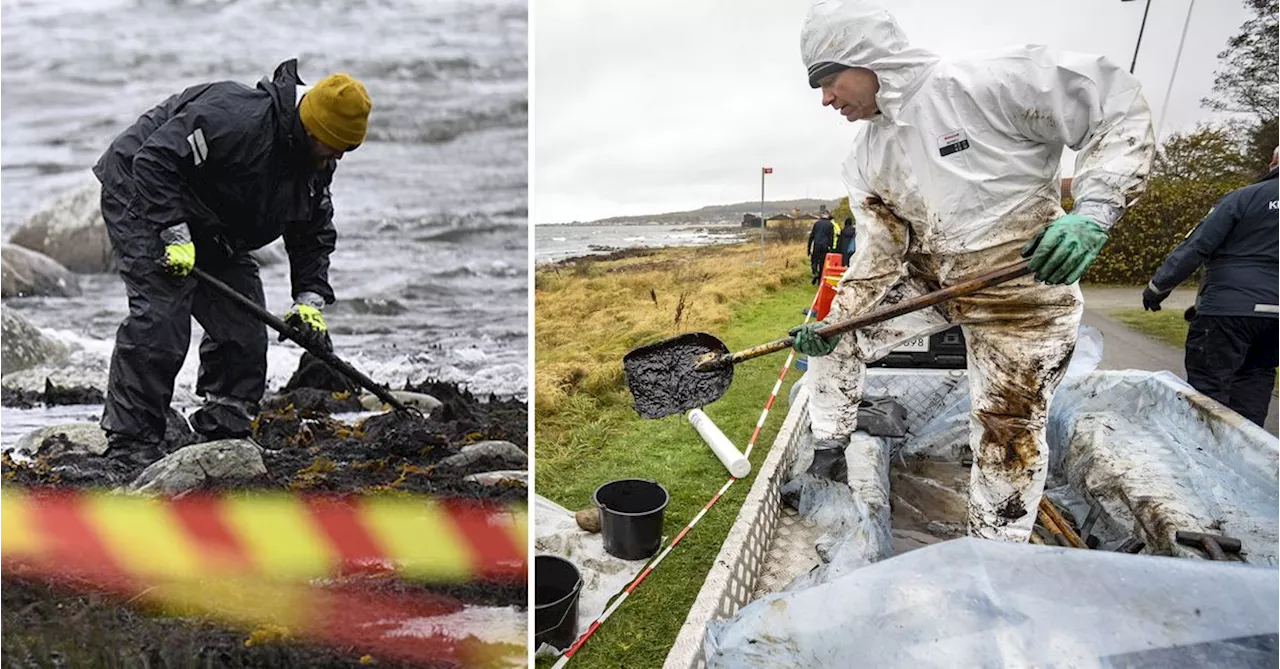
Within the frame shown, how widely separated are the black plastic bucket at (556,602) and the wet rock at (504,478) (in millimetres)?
480

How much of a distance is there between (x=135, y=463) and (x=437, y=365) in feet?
2.75

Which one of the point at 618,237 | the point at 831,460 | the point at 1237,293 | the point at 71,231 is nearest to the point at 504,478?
the point at 71,231

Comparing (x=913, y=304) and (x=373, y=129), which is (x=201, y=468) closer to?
(x=373, y=129)

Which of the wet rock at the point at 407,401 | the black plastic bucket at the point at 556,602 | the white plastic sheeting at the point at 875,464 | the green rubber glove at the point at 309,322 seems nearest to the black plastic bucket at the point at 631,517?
the black plastic bucket at the point at 556,602

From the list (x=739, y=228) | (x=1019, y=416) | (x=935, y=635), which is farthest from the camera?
(x=739, y=228)

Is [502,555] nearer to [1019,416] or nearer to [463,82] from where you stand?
[463,82]

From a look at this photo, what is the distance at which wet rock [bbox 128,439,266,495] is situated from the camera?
69.9 inches

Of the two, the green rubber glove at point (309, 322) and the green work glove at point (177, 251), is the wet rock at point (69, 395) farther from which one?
the green rubber glove at point (309, 322)

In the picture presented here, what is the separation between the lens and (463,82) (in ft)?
5.29

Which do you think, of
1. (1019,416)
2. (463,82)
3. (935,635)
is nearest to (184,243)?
(463,82)

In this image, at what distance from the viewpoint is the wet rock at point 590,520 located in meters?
2.89

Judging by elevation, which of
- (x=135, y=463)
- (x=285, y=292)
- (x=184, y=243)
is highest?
(x=184, y=243)

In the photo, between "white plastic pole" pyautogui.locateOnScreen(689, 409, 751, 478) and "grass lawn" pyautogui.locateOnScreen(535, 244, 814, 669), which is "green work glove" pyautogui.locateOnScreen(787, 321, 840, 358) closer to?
"grass lawn" pyautogui.locateOnScreen(535, 244, 814, 669)

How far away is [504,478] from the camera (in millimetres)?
1729
